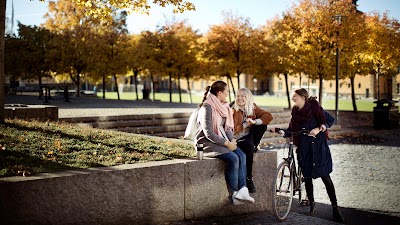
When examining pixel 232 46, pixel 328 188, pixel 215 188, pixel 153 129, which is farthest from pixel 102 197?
pixel 232 46

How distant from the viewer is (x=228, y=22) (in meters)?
35.2

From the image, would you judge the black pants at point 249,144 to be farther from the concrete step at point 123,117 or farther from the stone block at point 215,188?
the concrete step at point 123,117

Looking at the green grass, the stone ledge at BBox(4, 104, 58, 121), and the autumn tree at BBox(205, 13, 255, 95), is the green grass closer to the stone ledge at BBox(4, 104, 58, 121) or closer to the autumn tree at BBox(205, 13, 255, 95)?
the stone ledge at BBox(4, 104, 58, 121)

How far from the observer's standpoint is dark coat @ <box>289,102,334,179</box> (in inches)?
295

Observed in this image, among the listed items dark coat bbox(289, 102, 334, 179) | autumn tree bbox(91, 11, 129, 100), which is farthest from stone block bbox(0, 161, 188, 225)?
autumn tree bbox(91, 11, 129, 100)

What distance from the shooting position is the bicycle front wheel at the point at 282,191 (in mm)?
7145

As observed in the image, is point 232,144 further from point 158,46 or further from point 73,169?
point 158,46

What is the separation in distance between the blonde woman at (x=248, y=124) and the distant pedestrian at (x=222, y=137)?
0.16m

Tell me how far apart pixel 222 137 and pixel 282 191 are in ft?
4.05

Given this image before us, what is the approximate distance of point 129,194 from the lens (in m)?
6.40

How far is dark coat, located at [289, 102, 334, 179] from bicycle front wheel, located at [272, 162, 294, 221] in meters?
0.32

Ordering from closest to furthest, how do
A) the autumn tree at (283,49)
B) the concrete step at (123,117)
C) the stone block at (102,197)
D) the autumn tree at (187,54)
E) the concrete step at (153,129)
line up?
the stone block at (102,197)
the concrete step at (123,117)
the concrete step at (153,129)
the autumn tree at (283,49)
the autumn tree at (187,54)

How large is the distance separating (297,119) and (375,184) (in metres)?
3.60

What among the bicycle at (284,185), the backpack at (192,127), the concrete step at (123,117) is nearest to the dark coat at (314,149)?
the bicycle at (284,185)
